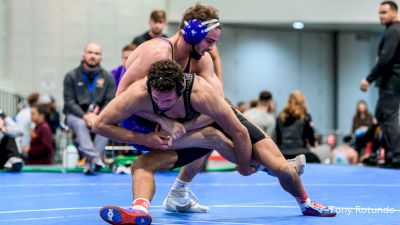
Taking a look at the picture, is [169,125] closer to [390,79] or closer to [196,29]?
[196,29]

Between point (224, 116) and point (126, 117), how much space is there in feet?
1.82

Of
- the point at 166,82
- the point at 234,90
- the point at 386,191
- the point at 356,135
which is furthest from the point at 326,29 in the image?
the point at 166,82

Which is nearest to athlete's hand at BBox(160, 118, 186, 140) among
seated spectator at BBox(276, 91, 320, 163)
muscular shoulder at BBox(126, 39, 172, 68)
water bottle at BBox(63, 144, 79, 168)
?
muscular shoulder at BBox(126, 39, 172, 68)

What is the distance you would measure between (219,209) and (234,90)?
12518mm

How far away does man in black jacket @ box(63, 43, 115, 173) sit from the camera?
9164 millimetres

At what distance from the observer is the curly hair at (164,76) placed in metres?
4.40

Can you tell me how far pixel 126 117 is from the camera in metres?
4.74

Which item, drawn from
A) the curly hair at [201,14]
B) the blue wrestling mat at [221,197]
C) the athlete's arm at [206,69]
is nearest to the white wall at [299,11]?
the blue wrestling mat at [221,197]

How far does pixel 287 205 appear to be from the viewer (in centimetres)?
589

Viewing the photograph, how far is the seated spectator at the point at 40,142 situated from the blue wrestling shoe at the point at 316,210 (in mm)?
6282

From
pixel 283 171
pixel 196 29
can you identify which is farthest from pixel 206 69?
pixel 283 171

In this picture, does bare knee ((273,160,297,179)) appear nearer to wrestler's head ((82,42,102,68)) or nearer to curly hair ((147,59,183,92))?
curly hair ((147,59,183,92))

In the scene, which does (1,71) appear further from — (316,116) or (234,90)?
(316,116)

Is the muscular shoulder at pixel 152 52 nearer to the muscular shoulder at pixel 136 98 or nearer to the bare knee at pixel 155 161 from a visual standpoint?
the muscular shoulder at pixel 136 98
